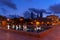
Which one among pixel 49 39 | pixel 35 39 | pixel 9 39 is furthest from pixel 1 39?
pixel 49 39

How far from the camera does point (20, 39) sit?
7.11 feet

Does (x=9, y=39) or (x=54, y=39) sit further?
(x=9, y=39)

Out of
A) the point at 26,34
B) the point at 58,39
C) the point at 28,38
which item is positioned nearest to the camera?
the point at 58,39

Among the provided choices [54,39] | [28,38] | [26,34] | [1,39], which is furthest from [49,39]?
[1,39]

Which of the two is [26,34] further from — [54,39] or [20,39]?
[54,39]

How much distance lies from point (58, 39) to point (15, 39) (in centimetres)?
59

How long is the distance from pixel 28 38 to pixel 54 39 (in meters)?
0.36

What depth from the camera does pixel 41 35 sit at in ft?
6.83

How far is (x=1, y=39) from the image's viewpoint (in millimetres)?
2230

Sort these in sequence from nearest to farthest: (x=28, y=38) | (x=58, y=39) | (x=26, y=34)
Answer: (x=58, y=39), (x=28, y=38), (x=26, y=34)

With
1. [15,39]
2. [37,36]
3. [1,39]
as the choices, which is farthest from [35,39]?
[1,39]

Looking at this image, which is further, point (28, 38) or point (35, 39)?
point (28, 38)

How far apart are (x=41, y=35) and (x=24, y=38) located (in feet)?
0.84

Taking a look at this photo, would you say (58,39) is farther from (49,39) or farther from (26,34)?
(26,34)
